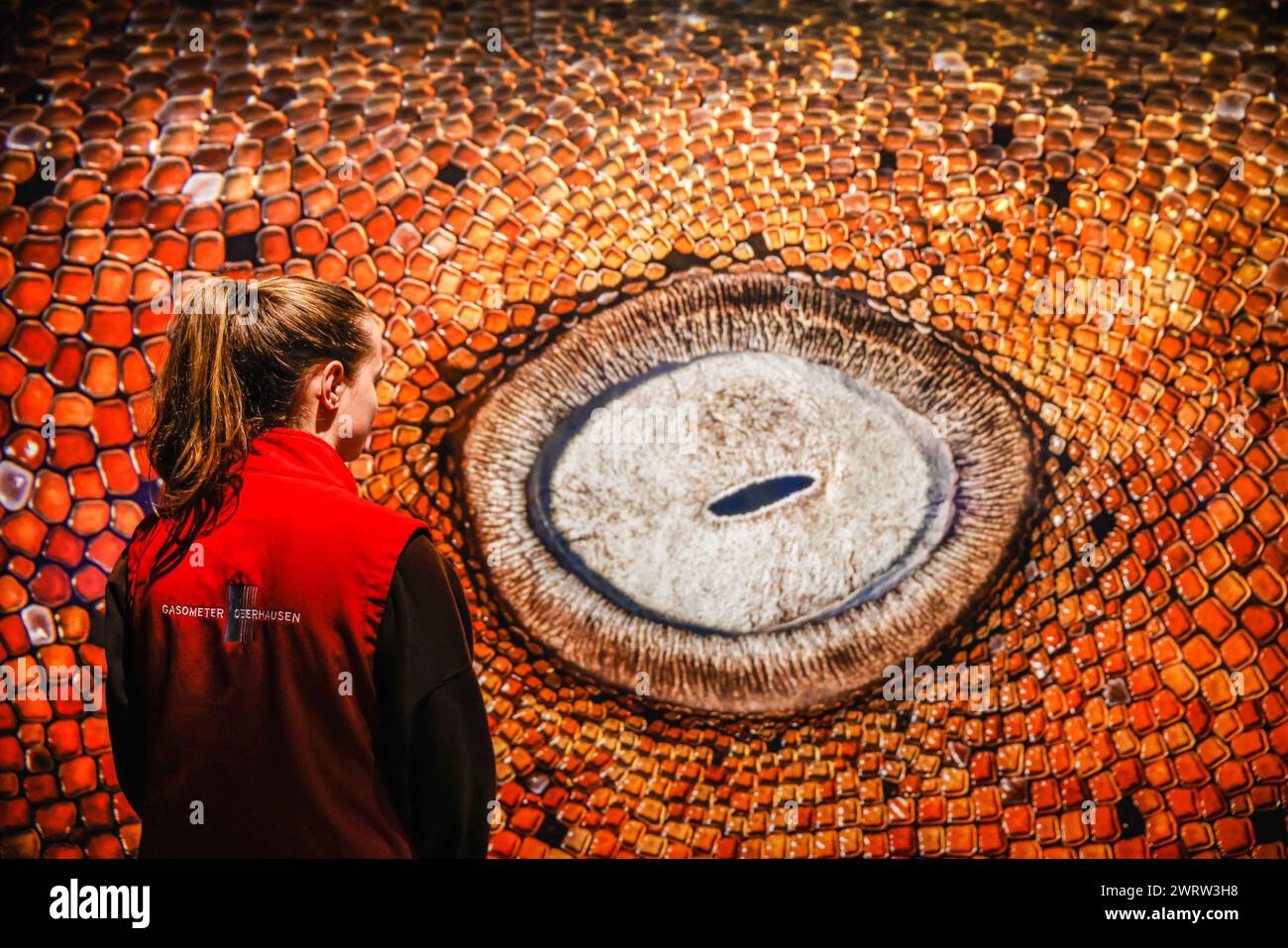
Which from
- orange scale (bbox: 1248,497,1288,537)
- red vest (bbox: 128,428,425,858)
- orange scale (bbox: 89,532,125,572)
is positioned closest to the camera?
red vest (bbox: 128,428,425,858)

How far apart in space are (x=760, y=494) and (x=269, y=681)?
0.62m

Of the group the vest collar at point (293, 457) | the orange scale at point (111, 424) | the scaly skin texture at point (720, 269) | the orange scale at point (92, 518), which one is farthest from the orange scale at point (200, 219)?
the vest collar at point (293, 457)

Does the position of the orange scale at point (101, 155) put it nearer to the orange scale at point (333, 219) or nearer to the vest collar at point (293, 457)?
the orange scale at point (333, 219)

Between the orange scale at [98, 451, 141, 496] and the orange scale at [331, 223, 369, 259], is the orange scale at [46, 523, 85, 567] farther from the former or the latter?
the orange scale at [331, 223, 369, 259]

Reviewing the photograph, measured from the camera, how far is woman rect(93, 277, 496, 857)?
0.76 meters

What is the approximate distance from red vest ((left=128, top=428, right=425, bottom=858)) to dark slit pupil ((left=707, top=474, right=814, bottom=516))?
49cm

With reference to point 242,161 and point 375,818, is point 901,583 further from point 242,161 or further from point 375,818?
point 242,161

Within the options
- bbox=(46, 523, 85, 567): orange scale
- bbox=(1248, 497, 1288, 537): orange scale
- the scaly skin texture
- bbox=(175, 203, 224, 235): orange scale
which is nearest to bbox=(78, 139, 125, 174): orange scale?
the scaly skin texture

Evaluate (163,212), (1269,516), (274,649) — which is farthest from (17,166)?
(1269,516)

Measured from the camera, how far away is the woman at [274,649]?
76cm

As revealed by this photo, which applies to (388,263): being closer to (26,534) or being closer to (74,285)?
(74,285)
